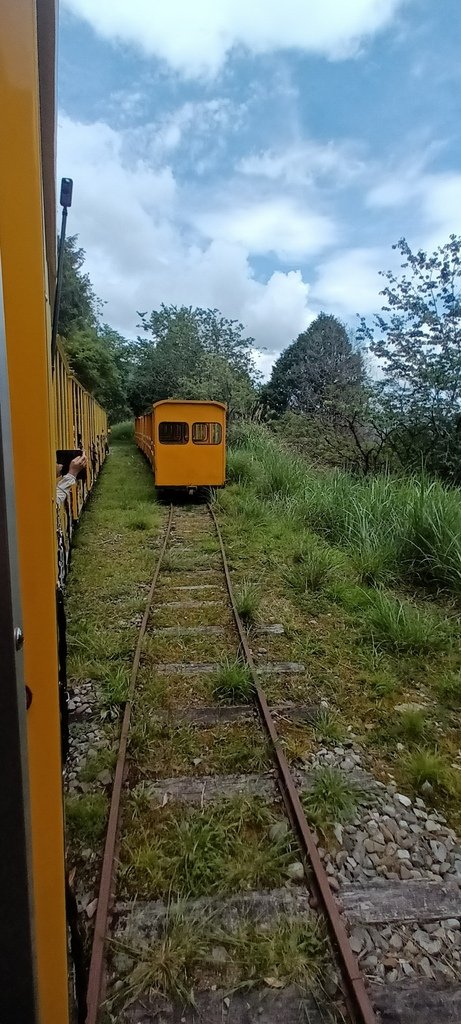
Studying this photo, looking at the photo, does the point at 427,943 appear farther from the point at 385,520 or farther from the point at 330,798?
the point at 385,520

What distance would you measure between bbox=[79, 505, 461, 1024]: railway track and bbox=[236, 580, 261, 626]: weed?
1483mm

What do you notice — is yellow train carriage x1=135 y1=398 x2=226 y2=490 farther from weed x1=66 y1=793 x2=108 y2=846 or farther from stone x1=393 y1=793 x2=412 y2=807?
stone x1=393 y1=793 x2=412 y2=807

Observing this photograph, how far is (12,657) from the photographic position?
75cm

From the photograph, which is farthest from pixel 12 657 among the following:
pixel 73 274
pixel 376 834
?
pixel 73 274

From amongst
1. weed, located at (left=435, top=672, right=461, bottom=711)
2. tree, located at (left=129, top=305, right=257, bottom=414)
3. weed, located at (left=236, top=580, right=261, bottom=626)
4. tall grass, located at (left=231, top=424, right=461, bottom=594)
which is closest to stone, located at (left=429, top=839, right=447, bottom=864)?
weed, located at (left=435, top=672, right=461, bottom=711)

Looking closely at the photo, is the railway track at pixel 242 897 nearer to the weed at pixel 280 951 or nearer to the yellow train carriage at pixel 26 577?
the weed at pixel 280 951

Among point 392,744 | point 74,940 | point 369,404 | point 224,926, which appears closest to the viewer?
Result: point 74,940

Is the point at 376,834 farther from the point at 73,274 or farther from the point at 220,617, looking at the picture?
the point at 73,274

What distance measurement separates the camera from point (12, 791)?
789 mm

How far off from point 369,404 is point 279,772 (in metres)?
8.94

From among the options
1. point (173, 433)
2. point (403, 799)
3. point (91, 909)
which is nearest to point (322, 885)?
point (403, 799)

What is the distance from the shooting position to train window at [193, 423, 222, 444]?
1126 cm

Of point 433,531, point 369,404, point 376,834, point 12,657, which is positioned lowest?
point 376,834

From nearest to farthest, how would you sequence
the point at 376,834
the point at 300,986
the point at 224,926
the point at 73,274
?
the point at 300,986
the point at 224,926
the point at 376,834
the point at 73,274
